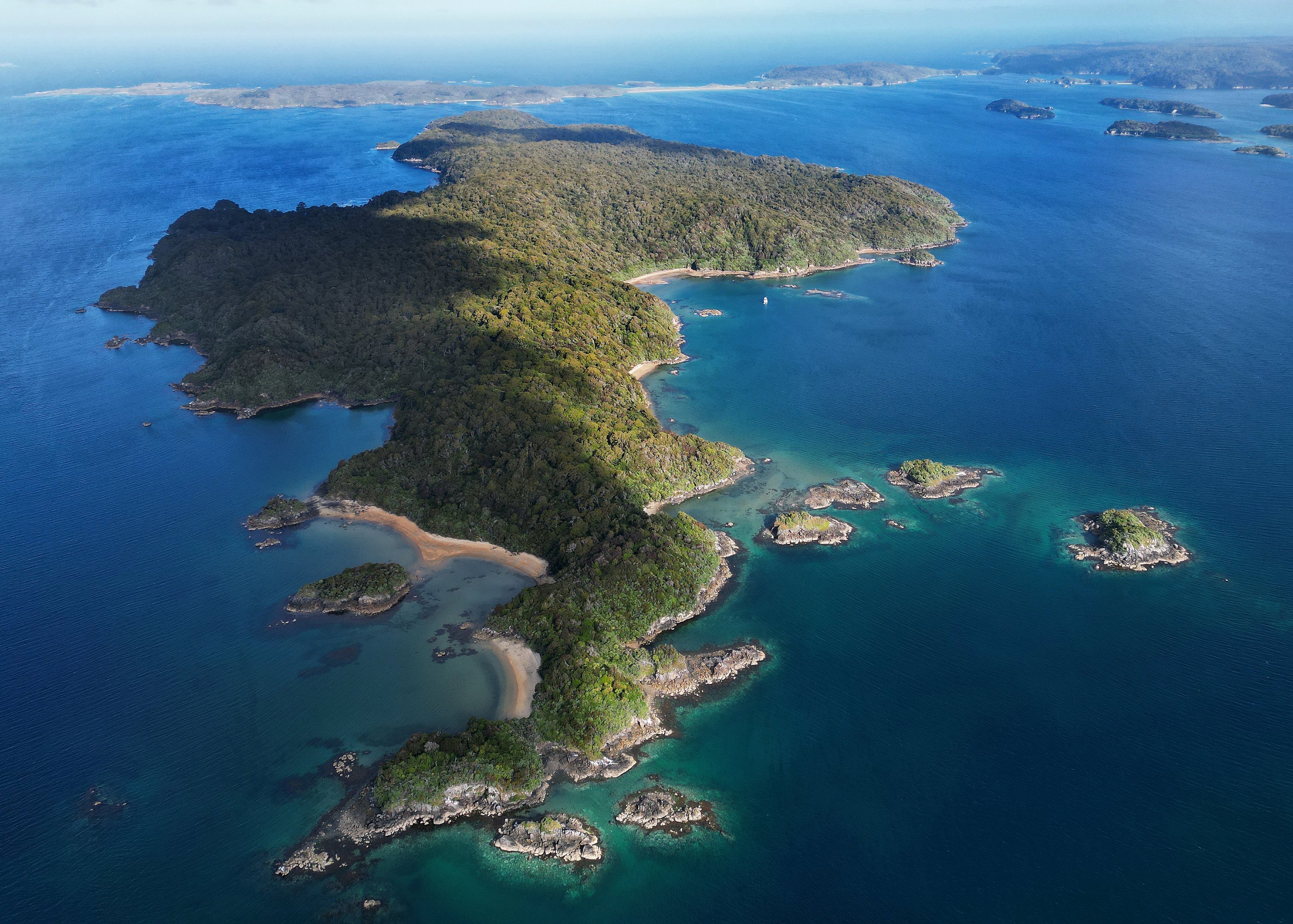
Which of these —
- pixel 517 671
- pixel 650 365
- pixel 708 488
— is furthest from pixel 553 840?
pixel 650 365

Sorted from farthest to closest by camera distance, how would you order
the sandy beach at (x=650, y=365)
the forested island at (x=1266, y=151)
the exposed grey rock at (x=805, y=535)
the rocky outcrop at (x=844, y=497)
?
the forested island at (x=1266, y=151) → the sandy beach at (x=650, y=365) → the rocky outcrop at (x=844, y=497) → the exposed grey rock at (x=805, y=535)

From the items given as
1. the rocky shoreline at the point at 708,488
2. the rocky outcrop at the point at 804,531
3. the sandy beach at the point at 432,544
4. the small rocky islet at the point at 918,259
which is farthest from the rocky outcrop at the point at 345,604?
the small rocky islet at the point at 918,259

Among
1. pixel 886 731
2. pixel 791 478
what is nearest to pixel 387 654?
pixel 886 731

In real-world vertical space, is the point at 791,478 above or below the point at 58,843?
above

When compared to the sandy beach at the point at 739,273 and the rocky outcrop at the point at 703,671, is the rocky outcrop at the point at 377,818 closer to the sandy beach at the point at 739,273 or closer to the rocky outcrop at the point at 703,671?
the rocky outcrop at the point at 703,671

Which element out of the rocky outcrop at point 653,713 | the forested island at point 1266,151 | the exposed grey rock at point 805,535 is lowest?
the rocky outcrop at point 653,713

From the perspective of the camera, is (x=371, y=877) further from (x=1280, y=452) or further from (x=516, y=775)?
(x=1280, y=452)

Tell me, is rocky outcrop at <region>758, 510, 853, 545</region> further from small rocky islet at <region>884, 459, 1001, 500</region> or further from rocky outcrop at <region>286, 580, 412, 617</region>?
rocky outcrop at <region>286, 580, 412, 617</region>

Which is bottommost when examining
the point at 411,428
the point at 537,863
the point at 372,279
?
the point at 537,863
